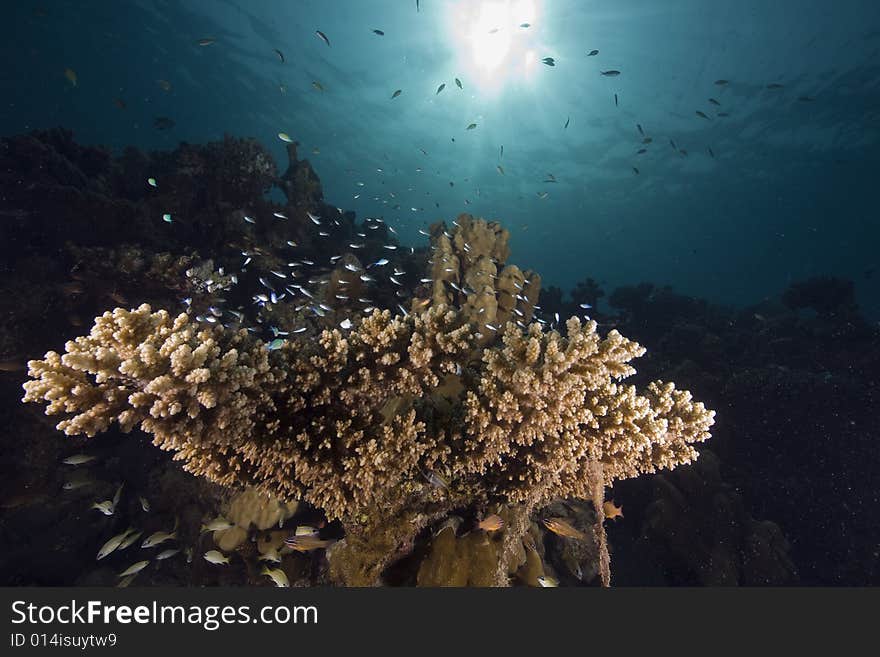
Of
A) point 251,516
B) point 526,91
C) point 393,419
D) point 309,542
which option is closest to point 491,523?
point 393,419

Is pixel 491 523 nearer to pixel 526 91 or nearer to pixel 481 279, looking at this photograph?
pixel 481 279

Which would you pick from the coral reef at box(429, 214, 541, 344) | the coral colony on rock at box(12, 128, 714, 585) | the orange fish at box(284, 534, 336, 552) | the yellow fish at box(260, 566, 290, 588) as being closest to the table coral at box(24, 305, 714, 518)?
the coral colony on rock at box(12, 128, 714, 585)

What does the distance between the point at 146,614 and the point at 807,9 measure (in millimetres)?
34150

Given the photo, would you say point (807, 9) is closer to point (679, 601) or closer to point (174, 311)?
point (679, 601)

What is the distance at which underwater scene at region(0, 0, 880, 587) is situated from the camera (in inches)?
133

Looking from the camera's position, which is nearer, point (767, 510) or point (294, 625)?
point (294, 625)

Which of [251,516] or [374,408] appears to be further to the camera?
[251,516]

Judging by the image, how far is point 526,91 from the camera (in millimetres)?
31016

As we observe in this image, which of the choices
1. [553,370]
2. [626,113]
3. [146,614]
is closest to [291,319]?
[146,614]

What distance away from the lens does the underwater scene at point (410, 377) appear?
338cm

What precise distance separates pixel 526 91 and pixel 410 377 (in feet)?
113

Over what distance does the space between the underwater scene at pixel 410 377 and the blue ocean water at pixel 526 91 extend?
336 millimetres

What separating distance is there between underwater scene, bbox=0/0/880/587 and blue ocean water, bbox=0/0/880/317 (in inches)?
13.2

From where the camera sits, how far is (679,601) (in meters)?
3.99
